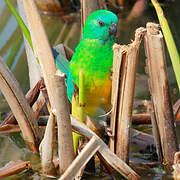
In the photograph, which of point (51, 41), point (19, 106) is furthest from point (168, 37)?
point (51, 41)

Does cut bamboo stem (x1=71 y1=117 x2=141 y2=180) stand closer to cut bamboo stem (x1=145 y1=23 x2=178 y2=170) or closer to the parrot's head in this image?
cut bamboo stem (x1=145 y1=23 x2=178 y2=170)

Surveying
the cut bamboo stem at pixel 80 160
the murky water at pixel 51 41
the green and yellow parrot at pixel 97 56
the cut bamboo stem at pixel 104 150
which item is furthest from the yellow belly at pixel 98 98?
the murky water at pixel 51 41

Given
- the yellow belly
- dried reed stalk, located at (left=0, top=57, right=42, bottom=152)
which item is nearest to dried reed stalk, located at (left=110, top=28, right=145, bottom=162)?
the yellow belly

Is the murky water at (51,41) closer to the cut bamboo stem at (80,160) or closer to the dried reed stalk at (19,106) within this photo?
the dried reed stalk at (19,106)

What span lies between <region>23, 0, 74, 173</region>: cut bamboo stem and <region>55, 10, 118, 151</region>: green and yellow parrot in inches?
10.8

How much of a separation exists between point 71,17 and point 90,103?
8.01 ft

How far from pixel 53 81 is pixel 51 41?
2.33 metres

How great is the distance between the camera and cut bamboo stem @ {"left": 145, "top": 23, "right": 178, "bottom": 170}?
201cm

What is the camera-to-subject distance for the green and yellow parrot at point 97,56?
2.14 meters

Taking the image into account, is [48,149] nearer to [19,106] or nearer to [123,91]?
[19,106]

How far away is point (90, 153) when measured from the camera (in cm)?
195

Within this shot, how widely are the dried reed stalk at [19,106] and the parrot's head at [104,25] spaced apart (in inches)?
21.3

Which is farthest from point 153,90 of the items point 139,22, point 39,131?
point 139,22

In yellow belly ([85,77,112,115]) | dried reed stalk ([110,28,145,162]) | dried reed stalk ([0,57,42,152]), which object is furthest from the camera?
dried reed stalk ([0,57,42,152])
